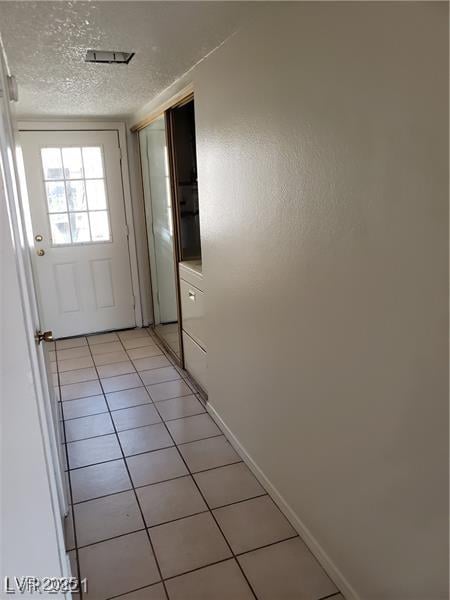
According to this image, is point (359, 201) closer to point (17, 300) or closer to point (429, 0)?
point (429, 0)

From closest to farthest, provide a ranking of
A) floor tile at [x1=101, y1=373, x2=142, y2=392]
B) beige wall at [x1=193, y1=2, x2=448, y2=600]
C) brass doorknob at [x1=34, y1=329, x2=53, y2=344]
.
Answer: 1. beige wall at [x1=193, y1=2, x2=448, y2=600]
2. brass doorknob at [x1=34, y1=329, x2=53, y2=344]
3. floor tile at [x1=101, y1=373, x2=142, y2=392]

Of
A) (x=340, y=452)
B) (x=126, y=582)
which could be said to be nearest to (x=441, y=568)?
(x=340, y=452)

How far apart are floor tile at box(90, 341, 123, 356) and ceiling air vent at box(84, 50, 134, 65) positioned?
2598mm

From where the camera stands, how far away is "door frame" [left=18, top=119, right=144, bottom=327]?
412 cm

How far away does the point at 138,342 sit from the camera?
A: 448 centimetres

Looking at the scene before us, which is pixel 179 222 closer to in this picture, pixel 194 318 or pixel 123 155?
pixel 194 318

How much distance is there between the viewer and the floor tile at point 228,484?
2217 millimetres

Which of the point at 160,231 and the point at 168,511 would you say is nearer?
the point at 168,511

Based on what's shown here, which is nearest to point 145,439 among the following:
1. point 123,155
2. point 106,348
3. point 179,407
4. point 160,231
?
point 179,407

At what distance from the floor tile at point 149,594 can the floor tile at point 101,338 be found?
2972mm

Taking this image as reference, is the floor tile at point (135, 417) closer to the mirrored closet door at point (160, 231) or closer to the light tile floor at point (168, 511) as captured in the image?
the light tile floor at point (168, 511)

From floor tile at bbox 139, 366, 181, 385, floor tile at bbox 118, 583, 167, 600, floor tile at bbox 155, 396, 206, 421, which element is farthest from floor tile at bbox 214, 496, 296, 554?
floor tile at bbox 139, 366, 181, 385

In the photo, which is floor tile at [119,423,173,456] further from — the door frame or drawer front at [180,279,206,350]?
the door frame

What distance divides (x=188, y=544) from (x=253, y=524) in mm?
Result: 299
